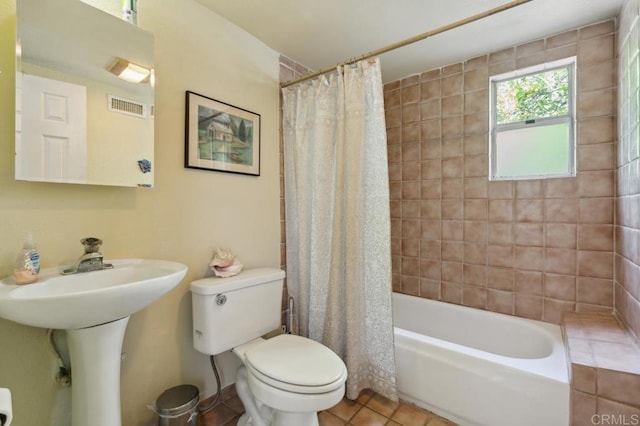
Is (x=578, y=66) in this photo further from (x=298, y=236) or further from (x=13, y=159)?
(x=13, y=159)

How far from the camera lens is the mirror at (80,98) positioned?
1.05 m

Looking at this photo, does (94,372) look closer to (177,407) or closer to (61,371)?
(61,371)

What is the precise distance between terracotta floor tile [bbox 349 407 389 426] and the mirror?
62.7 inches

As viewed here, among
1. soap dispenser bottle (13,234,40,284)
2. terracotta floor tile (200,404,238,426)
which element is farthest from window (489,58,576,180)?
soap dispenser bottle (13,234,40,284)

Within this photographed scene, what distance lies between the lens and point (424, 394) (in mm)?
1580

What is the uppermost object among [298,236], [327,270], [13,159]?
[13,159]

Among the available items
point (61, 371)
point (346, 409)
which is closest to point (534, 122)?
point (346, 409)

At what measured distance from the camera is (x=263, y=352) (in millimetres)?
1340

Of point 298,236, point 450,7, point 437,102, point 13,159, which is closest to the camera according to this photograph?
point 13,159

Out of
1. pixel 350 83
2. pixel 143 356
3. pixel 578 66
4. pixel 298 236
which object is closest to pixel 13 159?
pixel 143 356

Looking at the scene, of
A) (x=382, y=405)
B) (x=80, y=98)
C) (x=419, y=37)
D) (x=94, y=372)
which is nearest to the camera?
(x=94, y=372)

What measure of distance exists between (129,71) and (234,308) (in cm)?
122

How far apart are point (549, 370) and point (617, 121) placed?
4.68 feet

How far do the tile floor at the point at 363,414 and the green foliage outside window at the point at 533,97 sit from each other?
1991 millimetres
